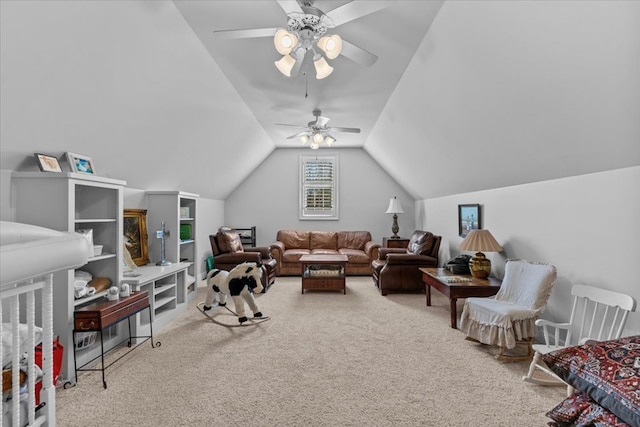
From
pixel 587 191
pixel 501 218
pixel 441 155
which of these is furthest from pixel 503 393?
pixel 441 155

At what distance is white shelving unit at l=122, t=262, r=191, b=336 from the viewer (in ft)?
10.8

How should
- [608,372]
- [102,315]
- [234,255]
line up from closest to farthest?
[608,372] → [102,315] → [234,255]

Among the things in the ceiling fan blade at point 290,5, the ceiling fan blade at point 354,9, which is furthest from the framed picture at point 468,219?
the ceiling fan blade at point 290,5

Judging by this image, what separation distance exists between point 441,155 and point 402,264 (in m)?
1.75

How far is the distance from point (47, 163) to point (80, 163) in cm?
29

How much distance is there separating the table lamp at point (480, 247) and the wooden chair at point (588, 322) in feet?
3.30

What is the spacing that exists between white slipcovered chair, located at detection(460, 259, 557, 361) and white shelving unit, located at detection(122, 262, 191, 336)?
3.15 m

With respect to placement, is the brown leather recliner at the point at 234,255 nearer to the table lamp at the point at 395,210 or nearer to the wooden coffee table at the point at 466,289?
the table lamp at the point at 395,210

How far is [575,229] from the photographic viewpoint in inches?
107

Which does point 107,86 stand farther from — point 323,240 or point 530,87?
point 323,240

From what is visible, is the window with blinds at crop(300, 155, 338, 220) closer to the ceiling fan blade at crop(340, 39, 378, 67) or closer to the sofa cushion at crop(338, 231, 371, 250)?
the sofa cushion at crop(338, 231, 371, 250)

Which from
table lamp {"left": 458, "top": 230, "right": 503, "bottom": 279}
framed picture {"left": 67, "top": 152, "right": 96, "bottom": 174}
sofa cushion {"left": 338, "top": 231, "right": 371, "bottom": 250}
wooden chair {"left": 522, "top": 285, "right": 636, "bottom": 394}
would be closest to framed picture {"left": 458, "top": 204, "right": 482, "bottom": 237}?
table lamp {"left": 458, "top": 230, "right": 503, "bottom": 279}

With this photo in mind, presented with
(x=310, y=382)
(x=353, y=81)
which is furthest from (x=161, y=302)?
Answer: (x=353, y=81)

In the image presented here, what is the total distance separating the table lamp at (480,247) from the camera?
11.7 feet
